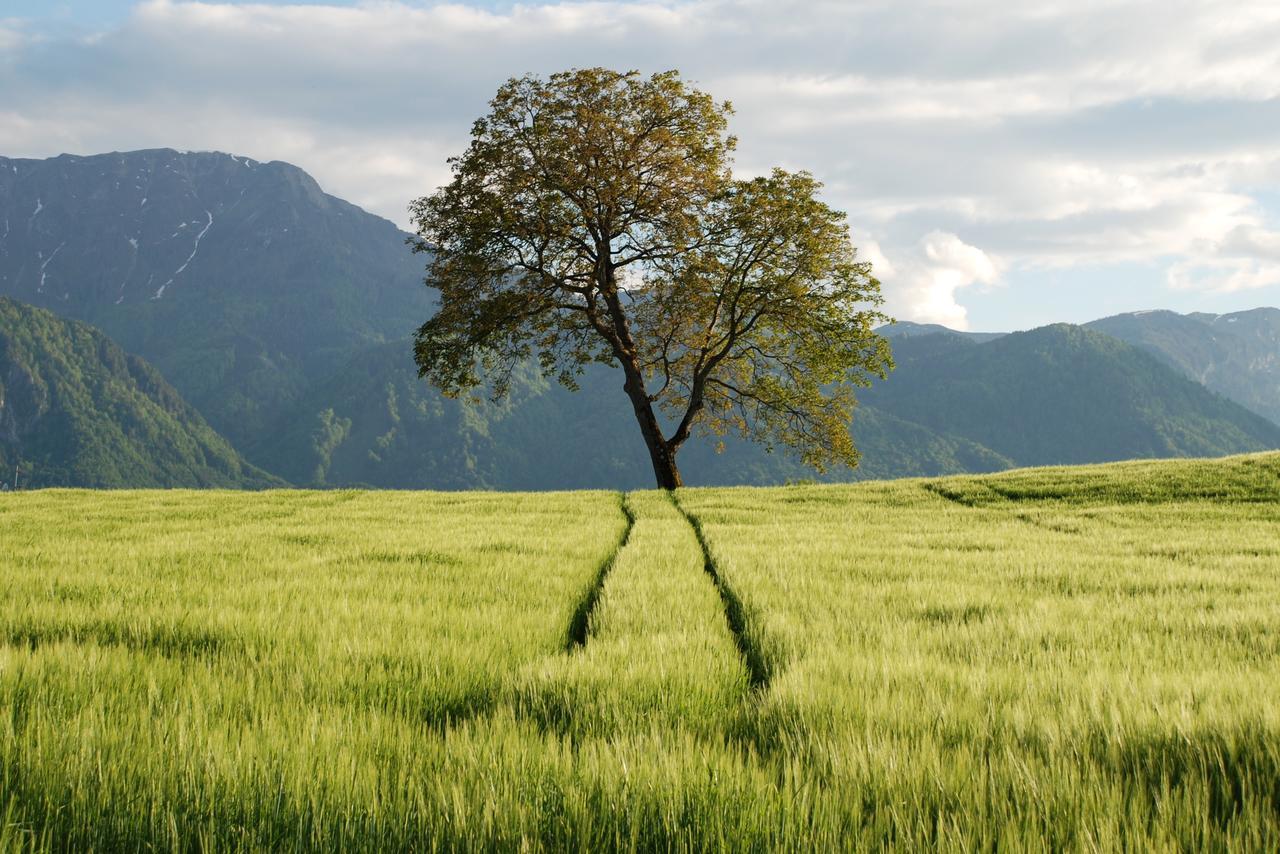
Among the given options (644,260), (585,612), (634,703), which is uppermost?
(644,260)

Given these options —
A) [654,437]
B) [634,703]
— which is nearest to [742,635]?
[634,703]

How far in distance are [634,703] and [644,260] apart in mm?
26554

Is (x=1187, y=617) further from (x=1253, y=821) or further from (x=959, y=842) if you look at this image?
(x=959, y=842)

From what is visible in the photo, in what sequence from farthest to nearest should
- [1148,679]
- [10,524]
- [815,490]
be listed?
[815,490]
[10,524]
[1148,679]

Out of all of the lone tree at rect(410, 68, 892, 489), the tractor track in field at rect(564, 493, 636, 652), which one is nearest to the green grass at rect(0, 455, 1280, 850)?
the tractor track in field at rect(564, 493, 636, 652)

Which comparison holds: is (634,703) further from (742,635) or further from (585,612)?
(585,612)

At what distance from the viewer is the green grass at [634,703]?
1.86 meters

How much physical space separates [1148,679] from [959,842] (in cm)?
208

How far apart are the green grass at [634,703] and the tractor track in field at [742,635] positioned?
5 centimetres

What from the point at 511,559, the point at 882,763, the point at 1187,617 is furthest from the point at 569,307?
the point at 882,763

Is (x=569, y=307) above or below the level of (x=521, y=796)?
above

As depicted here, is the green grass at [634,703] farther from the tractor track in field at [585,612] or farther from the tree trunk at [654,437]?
the tree trunk at [654,437]

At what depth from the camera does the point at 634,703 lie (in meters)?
3.07

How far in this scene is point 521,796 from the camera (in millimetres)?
1992
